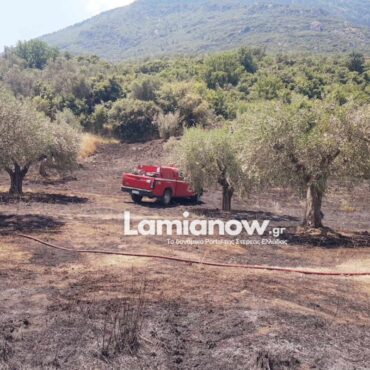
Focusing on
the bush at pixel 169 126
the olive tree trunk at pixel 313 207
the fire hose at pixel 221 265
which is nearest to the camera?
the fire hose at pixel 221 265

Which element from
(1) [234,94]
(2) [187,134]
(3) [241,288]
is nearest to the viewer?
(3) [241,288]

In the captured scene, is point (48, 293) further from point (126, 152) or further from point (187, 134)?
point (126, 152)

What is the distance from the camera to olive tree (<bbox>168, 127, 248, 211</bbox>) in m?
19.3

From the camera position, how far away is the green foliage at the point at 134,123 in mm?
51719

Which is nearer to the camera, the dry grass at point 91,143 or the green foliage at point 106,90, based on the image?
the dry grass at point 91,143

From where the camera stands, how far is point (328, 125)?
1495 centimetres

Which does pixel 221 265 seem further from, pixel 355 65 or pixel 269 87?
pixel 355 65

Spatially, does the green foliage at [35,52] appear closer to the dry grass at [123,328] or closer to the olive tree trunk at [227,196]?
the olive tree trunk at [227,196]

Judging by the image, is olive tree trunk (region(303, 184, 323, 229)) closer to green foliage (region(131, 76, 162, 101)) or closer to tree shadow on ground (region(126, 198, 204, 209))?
tree shadow on ground (region(126, 198, 204, 209))

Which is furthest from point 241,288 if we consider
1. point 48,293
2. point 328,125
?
point 328,125

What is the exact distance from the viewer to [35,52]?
397ft

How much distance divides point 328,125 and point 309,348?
9.57m

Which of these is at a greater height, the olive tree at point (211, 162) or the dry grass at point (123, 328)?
the olive tree at point (211, 162)

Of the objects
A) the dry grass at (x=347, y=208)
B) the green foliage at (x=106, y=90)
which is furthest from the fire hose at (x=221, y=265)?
the green foliage at (x=106, y=90)
